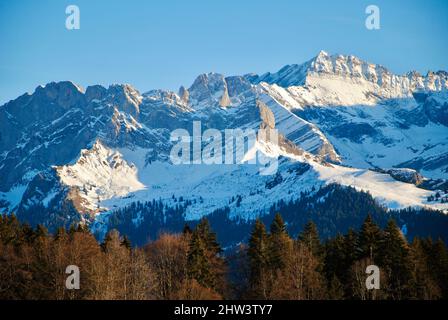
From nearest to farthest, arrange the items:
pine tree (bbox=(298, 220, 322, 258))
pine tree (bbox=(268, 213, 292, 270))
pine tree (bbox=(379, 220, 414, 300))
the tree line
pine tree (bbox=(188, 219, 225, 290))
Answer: the tree line → pine tree (bbox=(379, 220, 414, 300)) → pine tree (bbox=(188, 219, 225, 290)) → pine tree (bbox=(268, 213, 292, 270)) → pine tree (bbox=(298, 220, 322, 258))

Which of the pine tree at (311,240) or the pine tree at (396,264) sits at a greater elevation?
the pine tree at (311,240)

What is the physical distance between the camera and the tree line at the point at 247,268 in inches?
4139

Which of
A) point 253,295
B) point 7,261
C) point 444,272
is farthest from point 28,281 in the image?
point 444,272

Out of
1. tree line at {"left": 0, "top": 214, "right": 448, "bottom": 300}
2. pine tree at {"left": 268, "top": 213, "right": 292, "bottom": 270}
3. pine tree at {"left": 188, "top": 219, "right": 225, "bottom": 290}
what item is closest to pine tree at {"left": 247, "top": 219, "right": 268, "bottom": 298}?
tree line at {"left": 0, "top": 214, "right": 448, "bottom": 300}

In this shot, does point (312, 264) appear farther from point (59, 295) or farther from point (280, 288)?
point (59, 295)

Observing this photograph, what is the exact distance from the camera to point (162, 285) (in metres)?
117

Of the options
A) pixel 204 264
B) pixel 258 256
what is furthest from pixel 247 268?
pixel 204 264

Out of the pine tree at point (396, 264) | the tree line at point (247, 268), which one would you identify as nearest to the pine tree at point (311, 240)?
the tree line at point (247, 268)

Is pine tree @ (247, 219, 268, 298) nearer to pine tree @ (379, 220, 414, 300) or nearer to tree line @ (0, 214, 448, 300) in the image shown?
tree line @ (0, 214, 448, 300)

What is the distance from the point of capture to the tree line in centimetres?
10512

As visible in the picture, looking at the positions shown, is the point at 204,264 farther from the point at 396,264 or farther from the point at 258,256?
the point at 396,264

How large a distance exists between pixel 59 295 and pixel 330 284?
37934mm

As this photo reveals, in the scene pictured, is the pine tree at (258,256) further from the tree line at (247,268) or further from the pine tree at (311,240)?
the pine tree at (311,240)

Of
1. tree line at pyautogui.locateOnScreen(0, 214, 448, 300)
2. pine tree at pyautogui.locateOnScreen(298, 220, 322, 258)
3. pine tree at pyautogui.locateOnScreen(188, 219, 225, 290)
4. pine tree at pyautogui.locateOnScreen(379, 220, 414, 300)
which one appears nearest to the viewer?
tree line at pyautogui.locateOnScreen(0, 214, 448, 300)
